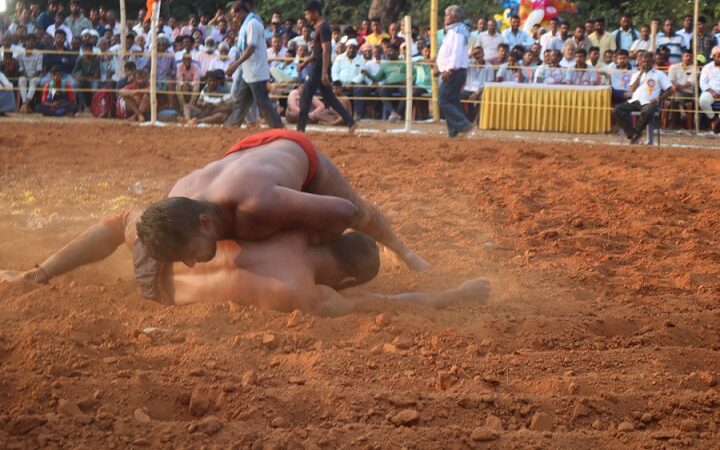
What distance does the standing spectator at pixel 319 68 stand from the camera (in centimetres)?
1091

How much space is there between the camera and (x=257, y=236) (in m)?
4.30

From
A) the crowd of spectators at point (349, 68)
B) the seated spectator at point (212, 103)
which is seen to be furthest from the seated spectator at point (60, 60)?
the seated spectator at point (212, 103)

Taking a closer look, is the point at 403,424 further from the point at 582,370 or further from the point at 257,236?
the point at 257,236

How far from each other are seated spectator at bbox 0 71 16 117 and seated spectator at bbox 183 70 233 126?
7.79 ft

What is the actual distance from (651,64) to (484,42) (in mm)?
2691

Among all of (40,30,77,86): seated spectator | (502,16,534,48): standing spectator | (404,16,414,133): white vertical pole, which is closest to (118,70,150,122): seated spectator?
(40,30,77,86): seated spectator

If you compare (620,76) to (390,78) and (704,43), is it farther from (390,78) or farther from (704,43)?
(390,78)

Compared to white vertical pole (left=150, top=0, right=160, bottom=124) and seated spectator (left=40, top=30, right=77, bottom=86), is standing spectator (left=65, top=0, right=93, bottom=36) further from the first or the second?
white vertical pole (left=150, top=0, right=160, bottom=124)

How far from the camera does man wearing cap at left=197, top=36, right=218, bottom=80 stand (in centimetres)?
1435

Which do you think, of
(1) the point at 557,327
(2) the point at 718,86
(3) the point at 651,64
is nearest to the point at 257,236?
(1) the point at 557,327

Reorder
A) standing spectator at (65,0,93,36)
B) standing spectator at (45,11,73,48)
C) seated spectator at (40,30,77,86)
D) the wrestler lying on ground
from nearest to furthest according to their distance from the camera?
1. the wrestler lying on ground
2. seated spectator at (40,30,77,86)
3. standing spectator at (45,11,73,48)
4. standing spectator at (65,0,93,36)

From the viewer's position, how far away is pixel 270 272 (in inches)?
168

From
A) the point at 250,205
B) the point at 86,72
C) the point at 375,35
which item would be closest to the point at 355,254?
the point at 250,205

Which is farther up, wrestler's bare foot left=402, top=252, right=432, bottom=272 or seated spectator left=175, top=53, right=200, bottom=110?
seated spectator left=175, top=53, right=200, bottom=110
